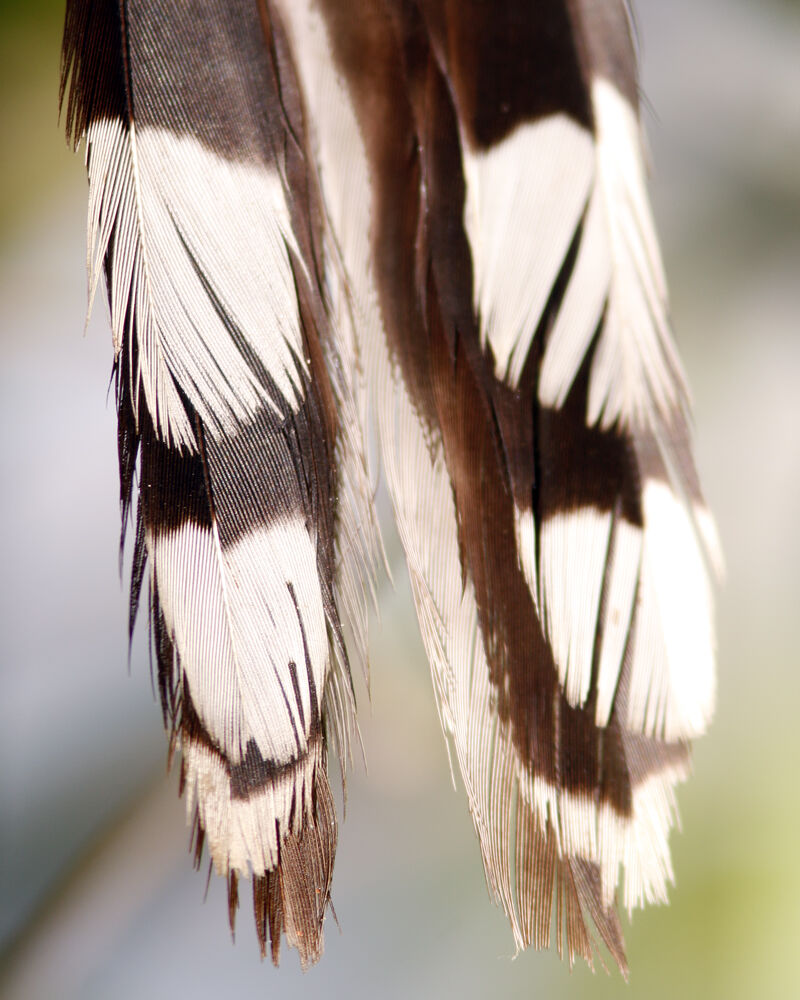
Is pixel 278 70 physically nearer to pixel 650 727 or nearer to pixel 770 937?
pixel 650 727

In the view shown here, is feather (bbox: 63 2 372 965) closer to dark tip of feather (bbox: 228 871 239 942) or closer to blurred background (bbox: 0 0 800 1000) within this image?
dark tip of feather (bbox: 228 871 239 942)

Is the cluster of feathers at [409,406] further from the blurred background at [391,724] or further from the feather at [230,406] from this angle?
the blurred background at [391,724]

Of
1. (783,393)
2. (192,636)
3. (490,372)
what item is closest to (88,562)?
(192,636)

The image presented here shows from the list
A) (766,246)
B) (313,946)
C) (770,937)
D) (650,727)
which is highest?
(766,246)

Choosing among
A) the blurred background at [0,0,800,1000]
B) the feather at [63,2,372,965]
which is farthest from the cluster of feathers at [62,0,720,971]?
the blurred background at [0,0,800,1000]

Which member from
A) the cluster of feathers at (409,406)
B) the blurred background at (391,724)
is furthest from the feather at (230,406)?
the blurred background at (391,724)
